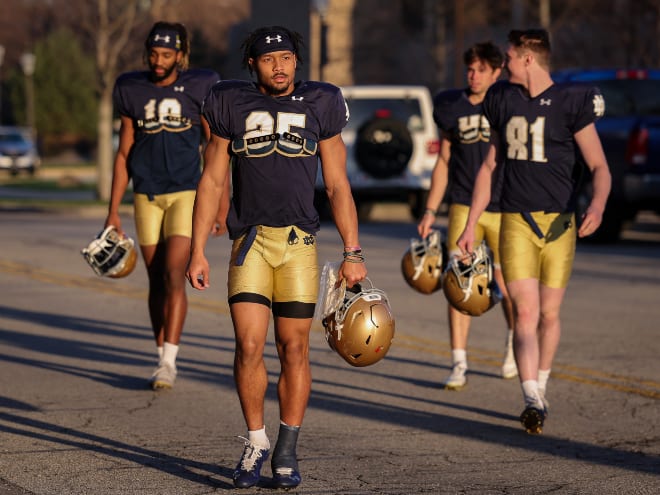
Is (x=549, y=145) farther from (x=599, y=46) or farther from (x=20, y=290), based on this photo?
(x=599, y=46)

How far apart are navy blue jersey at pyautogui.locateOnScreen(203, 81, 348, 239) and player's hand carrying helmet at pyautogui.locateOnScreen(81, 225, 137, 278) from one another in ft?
9.44

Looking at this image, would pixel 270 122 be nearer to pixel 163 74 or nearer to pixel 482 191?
pixel 482 191

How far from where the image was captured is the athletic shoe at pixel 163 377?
355 inches

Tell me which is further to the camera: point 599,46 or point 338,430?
point 599,46

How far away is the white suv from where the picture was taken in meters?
22.3

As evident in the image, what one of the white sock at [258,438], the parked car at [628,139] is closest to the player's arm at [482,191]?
the white sock at [258,438]

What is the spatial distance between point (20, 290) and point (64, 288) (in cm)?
46

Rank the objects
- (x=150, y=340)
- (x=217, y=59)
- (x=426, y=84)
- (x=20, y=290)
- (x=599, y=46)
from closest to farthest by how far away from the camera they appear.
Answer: (x=150, y=340)
(x=20, y=290)
(x=599, y=46)
(x=426, y=84)
(x=217, y=59)

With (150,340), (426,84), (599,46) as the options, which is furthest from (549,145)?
(426,84)

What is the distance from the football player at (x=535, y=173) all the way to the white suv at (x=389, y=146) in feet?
46.1

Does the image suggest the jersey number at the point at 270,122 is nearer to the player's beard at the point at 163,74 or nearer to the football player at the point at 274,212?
the football player at the point at 274,212

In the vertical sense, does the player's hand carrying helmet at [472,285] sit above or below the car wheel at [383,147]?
above

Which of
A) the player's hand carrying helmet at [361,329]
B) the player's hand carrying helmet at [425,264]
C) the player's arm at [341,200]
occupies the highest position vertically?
the player's arm at [341,200]

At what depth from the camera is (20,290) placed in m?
14.3
